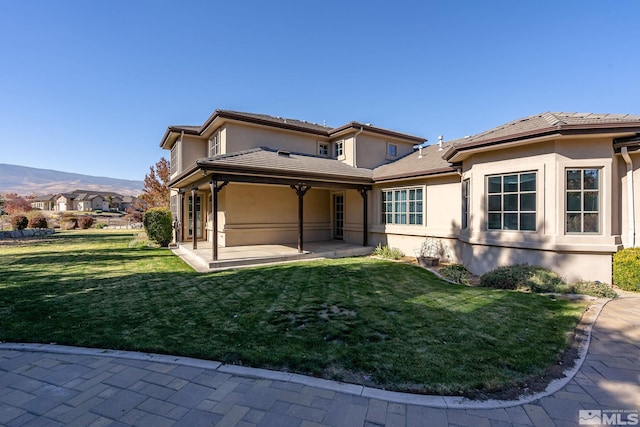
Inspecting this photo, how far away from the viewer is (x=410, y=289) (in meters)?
6.97

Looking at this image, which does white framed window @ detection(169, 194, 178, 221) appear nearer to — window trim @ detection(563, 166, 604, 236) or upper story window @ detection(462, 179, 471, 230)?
upper story window @ detection(462, 179, 471, 230)

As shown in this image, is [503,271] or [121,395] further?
[503,271]

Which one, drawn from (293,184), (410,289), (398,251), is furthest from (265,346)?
(398,251)

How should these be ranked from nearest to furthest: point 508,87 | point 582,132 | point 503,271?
point 582,132 → point 503,271 → point 508,87

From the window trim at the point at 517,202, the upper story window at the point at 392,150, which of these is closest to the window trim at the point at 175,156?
the upper story window at the point at 392,150

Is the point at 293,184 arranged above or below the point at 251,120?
below

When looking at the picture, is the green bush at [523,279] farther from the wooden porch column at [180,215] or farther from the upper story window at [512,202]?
the wooden porch column at [180,215]

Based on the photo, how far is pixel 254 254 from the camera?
11.0 meters

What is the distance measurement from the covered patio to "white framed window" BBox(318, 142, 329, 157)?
18.1ft

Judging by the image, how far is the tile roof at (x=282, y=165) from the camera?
977 centimetres

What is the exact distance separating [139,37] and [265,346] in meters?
13.8

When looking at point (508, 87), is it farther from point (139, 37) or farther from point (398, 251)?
point (139, 37)

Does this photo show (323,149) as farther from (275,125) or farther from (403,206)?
(403,206)

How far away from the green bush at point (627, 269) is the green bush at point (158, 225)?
678 inches
